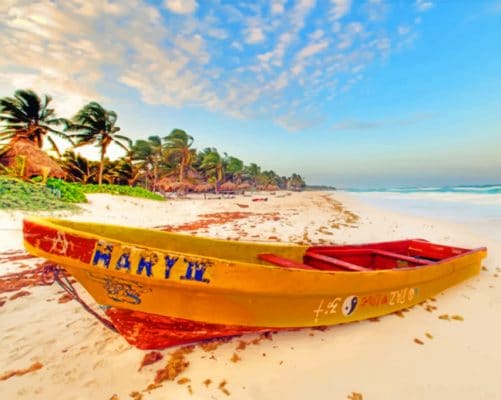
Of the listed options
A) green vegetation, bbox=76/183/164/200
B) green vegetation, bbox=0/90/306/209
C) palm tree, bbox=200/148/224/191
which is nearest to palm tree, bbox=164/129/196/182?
green vegetation, bbox=0/90/306/209

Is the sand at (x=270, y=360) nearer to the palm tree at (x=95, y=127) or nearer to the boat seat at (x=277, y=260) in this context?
the boat seat at (x=277, y=260)

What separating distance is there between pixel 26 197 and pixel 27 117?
15931 mm

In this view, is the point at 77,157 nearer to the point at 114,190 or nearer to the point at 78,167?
the point at 78,167

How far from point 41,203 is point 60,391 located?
11844 mm

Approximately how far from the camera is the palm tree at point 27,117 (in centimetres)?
1963

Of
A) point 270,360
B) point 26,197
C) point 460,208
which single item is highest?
point 460,208

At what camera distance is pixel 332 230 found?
9430 mm

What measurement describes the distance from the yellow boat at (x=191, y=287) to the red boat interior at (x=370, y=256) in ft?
2.37

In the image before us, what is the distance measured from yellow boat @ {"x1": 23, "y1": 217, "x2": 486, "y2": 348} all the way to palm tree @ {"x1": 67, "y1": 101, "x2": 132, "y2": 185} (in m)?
24.4

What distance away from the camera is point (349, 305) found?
2.72m

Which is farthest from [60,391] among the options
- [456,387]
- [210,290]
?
[456,387]

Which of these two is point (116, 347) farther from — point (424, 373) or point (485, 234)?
point (485, 234)

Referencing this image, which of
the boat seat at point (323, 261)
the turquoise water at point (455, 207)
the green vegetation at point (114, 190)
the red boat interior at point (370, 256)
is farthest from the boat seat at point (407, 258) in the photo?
the green vegetation at point (114, 190)

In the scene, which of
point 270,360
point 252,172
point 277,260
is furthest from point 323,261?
point 252,172
